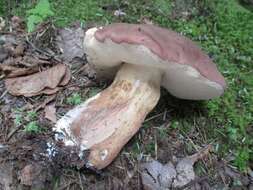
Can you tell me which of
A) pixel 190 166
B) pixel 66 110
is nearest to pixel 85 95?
pixel 66 110

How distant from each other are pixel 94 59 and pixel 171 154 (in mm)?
827

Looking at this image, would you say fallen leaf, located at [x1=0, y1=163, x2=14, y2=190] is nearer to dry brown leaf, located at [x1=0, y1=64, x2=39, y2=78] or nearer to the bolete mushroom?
the bolete mushroom

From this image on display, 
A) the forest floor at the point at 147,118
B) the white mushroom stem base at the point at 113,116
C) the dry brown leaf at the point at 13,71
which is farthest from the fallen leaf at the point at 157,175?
the dry brown leaf at the point at 13,71

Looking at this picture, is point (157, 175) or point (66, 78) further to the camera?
point (66, 78)

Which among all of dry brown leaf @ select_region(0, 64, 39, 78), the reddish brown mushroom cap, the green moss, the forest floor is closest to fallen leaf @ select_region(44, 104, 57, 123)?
the forest floor

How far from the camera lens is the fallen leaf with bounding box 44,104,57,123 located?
248 centimetres

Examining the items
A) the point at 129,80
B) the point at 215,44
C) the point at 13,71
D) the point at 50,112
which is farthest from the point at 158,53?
the point at 215,44

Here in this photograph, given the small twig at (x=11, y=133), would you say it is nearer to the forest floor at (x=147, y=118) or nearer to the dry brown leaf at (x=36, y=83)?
the forest floor at (x=147, y=118)

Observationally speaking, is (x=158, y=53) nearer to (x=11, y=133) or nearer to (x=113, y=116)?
(x=113, y=116)

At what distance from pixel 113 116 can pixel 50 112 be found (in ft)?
1.58

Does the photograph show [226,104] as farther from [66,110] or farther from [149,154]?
[66,110]

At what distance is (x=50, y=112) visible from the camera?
8.29 feet

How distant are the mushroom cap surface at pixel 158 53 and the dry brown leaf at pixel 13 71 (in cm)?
53

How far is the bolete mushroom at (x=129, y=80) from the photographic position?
6.81ft
